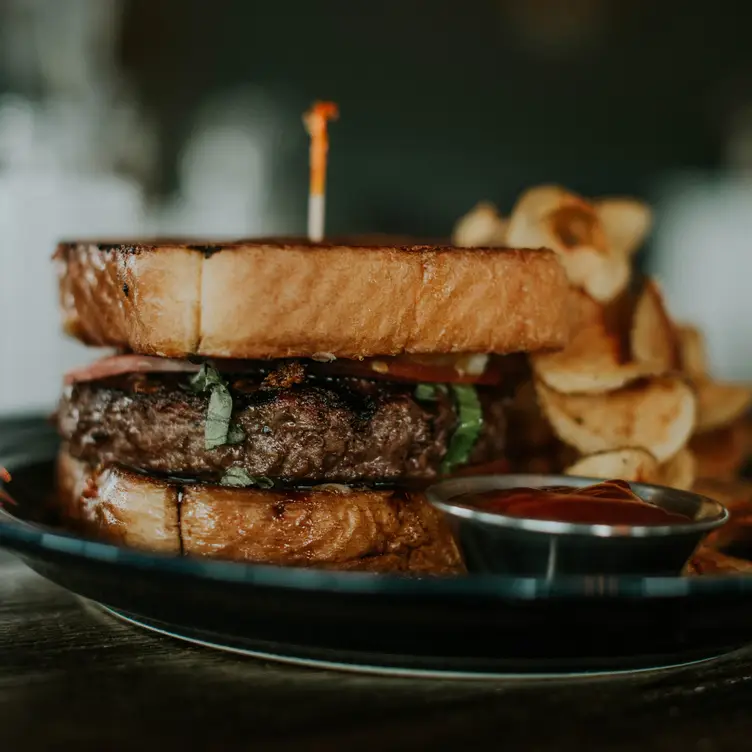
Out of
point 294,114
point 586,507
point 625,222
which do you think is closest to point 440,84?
point 294,114

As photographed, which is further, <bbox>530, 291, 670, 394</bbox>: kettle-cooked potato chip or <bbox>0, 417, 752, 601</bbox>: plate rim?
<bbox>530, 291, 670, 394</bbox>: kettle-cooked potato chip

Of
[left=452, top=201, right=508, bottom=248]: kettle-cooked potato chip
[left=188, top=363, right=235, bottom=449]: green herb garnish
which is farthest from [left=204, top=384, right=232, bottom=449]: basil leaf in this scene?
[left=452, top=201, right=508, bottom=248]: kettle-cooked potato chip

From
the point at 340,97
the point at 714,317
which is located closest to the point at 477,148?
the point at 340,97

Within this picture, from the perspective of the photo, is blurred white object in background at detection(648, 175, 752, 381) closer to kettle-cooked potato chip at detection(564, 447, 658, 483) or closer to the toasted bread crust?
kettle-cooked potato chip at detection(564, 447, 658, 483)

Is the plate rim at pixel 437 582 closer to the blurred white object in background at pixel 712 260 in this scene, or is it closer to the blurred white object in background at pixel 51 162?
the blurred white object in background at pixel 51 162

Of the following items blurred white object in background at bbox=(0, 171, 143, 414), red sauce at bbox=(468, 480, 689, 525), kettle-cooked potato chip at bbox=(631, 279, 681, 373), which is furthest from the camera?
blurred white object in background at bbox=(0, 171, 143, 414)

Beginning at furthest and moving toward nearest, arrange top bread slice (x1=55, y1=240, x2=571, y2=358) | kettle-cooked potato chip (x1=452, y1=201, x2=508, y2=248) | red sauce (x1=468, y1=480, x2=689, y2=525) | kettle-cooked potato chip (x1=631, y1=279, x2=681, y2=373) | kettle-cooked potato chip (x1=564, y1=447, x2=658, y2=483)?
kettle-cooked potato chip (x1=452, y1=201, x2=508, y2=248), kettle-cooked potato chip (x1=631, y1=279, x2=681, y2=373), kettle-cooked potato chip (x1=564, y1=447, x2=658, y2=483), top bread slice (x1=55, y1=240, x2=571, y2=358), red sauce (x1=468, y1=480, x2=689, y2=525)
